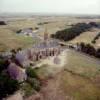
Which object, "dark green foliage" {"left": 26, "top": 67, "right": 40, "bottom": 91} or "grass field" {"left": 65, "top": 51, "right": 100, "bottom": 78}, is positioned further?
"grass field" {"left": 65, "top": 51, "right": 100, "bottom": 78}

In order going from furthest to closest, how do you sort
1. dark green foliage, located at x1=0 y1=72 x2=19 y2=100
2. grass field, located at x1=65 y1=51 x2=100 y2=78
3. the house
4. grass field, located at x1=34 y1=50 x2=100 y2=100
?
grass field, located at x1=65 y1=51 x2=100 y2=78 → the house → grass field, located at x1=34 y1=50 x2=100 y2=100 → dark green foliage, located at x1=0 y1=72 x2=19 y2=100

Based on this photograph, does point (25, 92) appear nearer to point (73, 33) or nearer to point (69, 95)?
point (69, 95)

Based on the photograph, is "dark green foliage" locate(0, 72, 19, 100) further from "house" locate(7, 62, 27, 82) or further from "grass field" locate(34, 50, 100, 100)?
"grass field" locate(34, 50, 100, 100)

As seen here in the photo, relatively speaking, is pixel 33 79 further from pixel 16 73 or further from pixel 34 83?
pixel 16 73

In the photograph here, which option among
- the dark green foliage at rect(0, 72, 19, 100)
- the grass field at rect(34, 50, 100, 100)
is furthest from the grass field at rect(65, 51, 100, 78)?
the dark green foliage at rect(0, 72, 19, 100)

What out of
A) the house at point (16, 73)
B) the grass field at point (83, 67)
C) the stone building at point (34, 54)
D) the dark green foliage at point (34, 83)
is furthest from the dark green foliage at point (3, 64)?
the grass field at point (83, 67)

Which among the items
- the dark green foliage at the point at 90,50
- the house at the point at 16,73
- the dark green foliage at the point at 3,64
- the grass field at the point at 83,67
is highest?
the dark green foliage at the point at 3,64

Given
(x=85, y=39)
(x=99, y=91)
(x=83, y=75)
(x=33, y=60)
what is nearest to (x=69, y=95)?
(x=99, y=91)

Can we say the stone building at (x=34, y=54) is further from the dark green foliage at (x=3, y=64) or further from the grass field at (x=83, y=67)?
the grass field at (x=83, y=67)

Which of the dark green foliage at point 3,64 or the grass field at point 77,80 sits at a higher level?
the dark green foliage at point 3,64

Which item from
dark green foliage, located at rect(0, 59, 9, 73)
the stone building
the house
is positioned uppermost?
dark green foliage, located at rect(0, 59, 9, 73)
